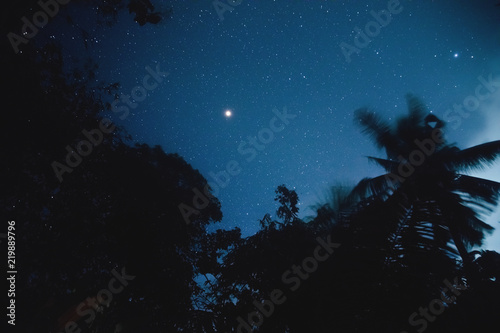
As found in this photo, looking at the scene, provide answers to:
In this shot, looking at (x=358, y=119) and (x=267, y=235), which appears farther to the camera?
(x=358, y=119)

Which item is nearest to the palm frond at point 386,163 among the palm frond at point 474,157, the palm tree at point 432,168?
the palm tree at point 432,168

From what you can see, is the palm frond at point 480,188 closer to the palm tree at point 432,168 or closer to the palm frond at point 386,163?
the palm tree at point 432,168

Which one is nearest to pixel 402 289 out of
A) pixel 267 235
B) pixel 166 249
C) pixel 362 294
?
pixel 362 294

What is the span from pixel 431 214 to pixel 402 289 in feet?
3.74

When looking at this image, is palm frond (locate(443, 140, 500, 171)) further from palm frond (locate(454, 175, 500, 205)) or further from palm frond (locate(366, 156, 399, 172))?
palm frond (locate(366, 156, 399, 172))

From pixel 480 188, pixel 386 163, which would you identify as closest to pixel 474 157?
pixel 480 188

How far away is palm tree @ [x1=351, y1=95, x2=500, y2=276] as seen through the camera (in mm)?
7016

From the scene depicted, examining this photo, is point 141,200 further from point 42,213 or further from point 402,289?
point 402,289

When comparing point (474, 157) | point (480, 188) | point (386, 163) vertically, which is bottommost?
point (480, 188)

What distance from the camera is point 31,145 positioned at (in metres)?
5.75

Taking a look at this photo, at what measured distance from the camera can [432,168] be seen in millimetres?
7867

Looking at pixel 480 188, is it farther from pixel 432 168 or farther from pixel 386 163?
pixel 386 163

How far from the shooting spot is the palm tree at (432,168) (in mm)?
7016

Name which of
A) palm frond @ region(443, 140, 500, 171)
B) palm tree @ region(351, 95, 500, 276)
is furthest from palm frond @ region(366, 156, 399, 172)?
palm frond @ region(443, 140, 500, 171)
